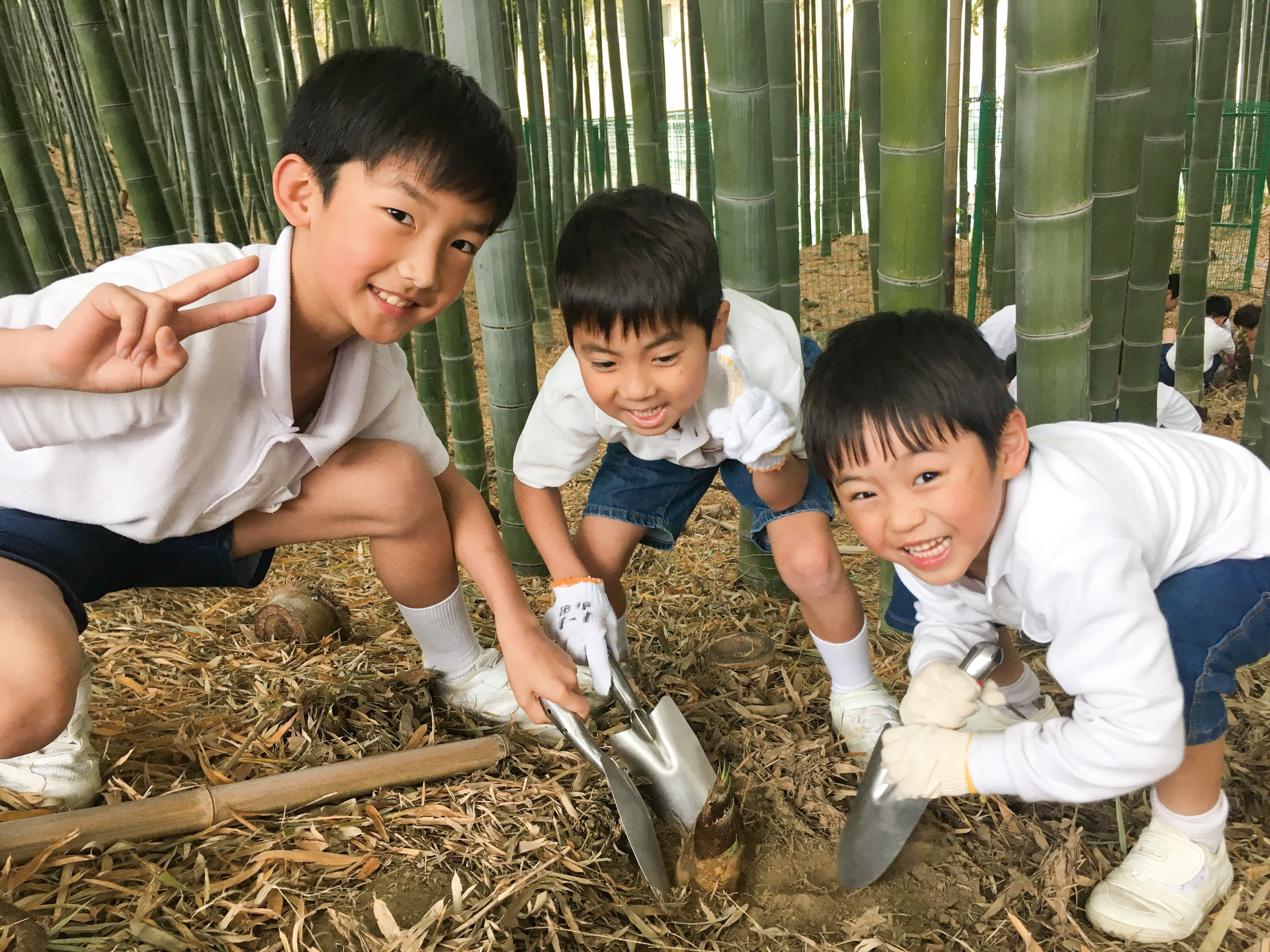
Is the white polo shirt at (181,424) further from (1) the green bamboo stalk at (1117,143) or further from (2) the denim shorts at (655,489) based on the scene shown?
(1) the green bamboo stalk at (1117,143)

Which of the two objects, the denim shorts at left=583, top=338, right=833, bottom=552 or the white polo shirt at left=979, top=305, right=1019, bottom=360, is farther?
the white polo shirt at left=979, top=305, right=1019, bottom=360

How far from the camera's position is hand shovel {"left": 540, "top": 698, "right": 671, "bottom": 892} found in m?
1.36

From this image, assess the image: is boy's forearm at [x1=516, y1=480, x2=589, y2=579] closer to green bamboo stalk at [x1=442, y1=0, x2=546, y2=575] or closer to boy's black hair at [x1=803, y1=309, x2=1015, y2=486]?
green bamboo stalk at [x1=442, y1=0, x2=546, y2=575]

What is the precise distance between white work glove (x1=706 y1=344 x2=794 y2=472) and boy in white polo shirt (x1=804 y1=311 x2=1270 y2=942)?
182mm

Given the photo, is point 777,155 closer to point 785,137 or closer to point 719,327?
point 785,137

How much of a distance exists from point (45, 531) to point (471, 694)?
74 centimetres

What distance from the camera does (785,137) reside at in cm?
291

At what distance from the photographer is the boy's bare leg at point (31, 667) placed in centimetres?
118

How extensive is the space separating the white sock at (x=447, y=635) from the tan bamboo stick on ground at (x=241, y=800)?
0.21 m

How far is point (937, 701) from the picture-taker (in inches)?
51.3

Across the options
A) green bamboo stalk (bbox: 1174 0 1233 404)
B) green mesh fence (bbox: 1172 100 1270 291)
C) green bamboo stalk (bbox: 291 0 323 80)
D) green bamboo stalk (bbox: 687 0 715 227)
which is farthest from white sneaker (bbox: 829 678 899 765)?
green mesh fence (bbox: 1172 100 1270 291)

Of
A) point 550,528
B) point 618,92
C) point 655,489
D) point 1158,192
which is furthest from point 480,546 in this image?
point 618,92

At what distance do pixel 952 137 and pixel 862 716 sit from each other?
4.25m

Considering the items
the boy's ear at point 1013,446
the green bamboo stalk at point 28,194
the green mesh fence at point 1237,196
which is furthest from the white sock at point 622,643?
the green mesh fence at point 1237,196
